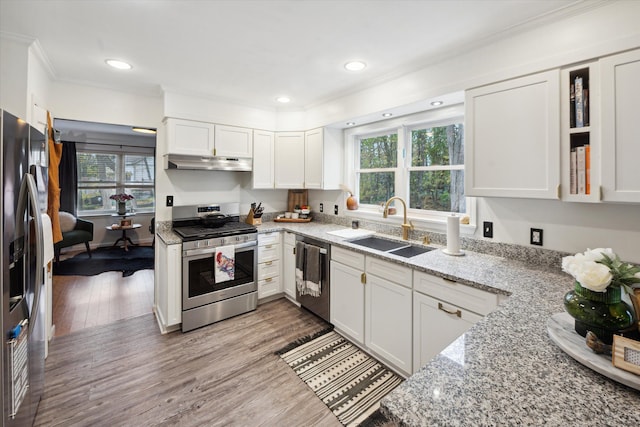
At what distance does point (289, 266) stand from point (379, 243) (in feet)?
3.77

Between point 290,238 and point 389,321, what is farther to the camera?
point 290,238

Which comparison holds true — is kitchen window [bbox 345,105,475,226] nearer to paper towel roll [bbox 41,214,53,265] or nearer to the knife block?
the knife block

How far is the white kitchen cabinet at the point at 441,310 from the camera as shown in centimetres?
164

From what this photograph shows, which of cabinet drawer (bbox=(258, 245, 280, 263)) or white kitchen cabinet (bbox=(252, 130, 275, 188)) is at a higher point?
white kitchen cabinet (bbox=(252, 130, 275, 188))

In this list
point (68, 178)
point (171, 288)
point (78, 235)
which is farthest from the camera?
point (68, 178)

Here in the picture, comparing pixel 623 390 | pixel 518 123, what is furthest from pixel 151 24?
pixel 623 390

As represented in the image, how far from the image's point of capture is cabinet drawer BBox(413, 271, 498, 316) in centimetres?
159

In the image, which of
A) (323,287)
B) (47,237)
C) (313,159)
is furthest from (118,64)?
(323,287)

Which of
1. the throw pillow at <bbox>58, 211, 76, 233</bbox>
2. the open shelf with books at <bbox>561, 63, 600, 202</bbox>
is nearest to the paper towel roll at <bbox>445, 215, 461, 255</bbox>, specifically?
the open shelf with books at <bbox>561, 63, 600, 202</bbox>

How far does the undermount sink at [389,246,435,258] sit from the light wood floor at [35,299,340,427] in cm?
110

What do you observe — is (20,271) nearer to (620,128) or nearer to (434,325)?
(434,325)

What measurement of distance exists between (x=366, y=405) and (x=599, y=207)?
74.1 inches

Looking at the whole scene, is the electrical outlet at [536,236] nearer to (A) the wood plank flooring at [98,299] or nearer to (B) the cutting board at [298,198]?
(B) the cutting board at [298,198]

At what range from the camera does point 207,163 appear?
10.3 ft
